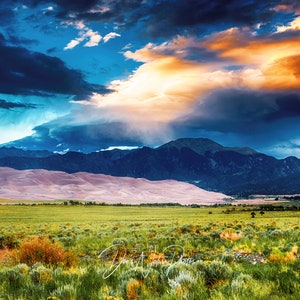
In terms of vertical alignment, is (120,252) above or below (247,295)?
below

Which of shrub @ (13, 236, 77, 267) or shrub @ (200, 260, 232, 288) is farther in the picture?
shrub @ (13, 236, 77, 267)

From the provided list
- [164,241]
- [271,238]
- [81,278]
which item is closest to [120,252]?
[164,241]

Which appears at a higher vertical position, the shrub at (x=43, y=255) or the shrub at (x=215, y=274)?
the shrub at (x=215, y=274)

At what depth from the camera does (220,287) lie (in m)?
9.67

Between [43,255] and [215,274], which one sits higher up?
[215,274]

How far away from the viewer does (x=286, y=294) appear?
8750 mm

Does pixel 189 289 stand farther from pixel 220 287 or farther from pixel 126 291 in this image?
pixel 126 291

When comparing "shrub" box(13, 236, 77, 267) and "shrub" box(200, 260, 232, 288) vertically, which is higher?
"shrub" box(200, 260, 232, 288)

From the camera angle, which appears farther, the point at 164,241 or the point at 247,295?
the point at 164,241

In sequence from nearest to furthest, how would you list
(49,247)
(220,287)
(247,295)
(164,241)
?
(247,295), (220,287), (49,247), (164,241)

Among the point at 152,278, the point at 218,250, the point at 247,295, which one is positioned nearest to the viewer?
the point at 247,295

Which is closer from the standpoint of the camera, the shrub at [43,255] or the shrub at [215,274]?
the shrub at [215,274]

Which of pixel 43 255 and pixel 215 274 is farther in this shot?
pixel 43 255

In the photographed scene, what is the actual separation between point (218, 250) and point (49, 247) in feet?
28.6
